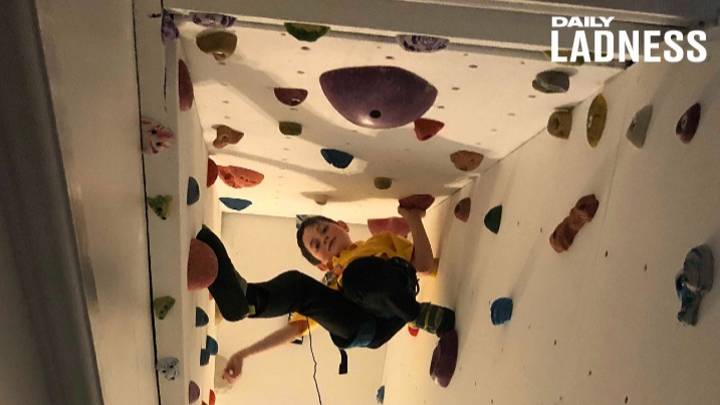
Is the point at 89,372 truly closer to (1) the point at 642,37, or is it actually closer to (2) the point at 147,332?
(2) the point at 147,332

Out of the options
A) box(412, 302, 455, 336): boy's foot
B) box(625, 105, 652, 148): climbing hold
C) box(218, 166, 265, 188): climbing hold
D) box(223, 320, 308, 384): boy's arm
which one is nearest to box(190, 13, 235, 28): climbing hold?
box(625, 105, 652, 148): climbing hold

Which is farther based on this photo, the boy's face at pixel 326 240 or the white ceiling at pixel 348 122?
the boy's face at pixel 326 240

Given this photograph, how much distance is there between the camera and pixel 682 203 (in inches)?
29.3

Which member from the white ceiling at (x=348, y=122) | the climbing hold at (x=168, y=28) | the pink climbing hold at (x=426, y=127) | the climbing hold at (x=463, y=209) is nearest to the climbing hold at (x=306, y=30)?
the white ceiling at (x=348, y=122)

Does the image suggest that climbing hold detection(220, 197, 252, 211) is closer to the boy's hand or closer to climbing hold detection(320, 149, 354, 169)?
the boy's hand

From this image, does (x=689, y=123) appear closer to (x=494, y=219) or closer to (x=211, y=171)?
(x=494, y=219)

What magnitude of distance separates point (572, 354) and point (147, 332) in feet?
1.91

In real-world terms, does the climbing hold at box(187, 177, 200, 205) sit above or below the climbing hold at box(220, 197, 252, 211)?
above

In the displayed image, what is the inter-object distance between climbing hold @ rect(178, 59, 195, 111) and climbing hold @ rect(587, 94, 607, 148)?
0.58 meters

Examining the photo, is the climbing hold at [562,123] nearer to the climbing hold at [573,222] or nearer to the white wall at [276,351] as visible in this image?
the climbing hold at [573,222]

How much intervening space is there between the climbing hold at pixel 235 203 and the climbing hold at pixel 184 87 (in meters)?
0.87

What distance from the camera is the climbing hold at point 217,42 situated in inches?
36.7

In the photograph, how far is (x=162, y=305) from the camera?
104 cm

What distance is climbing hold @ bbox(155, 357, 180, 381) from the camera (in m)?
1.11
